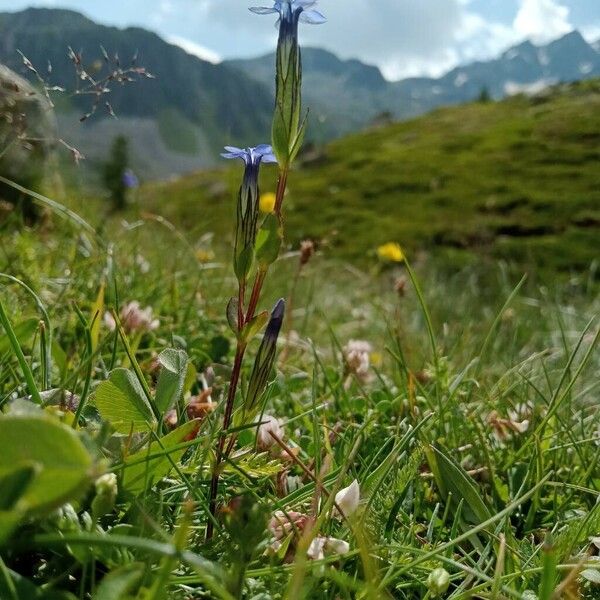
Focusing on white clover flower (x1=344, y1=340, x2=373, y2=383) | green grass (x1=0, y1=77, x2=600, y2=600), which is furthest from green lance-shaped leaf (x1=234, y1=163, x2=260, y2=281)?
white clover flower (x1=344, y1=340, x2=373, y2=383)

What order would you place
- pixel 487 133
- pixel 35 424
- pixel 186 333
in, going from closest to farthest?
pixel 35 424 < pixel 186 333 < pixel 487 133

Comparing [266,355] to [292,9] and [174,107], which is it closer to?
[292,9]

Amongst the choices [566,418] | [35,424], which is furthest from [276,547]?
[566,418]

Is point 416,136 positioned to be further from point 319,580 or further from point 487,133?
point 319,580

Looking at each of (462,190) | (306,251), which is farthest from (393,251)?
(462,190)

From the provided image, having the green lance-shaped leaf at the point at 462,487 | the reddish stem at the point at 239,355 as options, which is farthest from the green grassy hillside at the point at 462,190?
the reddish stem at the point at 239,355

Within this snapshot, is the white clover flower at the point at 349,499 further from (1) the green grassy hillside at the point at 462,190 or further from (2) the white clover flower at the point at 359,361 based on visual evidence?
(1) the green grassy hillside at the point at 462,190
